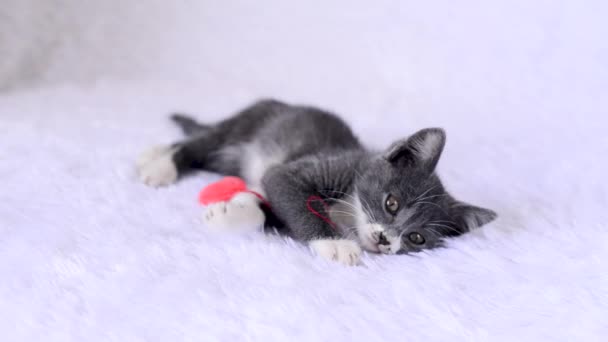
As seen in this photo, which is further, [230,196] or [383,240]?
[230,196]

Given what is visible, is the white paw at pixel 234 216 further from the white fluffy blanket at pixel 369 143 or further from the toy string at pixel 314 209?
the toy string at pixel 314 209

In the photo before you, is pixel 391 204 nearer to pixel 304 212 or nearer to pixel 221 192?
pixel 304 212

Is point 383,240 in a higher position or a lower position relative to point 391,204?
lower

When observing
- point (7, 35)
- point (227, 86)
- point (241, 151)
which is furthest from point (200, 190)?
point (7, 35)

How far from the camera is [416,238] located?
6.70 ft

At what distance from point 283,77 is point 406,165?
7.96 ft

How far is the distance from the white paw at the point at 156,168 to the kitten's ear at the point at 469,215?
128 centimetres

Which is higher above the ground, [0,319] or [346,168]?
[346,168]

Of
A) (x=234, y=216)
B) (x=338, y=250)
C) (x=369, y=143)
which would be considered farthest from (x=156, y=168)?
(x=369, y=143)

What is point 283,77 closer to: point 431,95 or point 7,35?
point 431,95

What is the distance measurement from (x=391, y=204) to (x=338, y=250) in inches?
12.0

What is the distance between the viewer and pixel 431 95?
392 cm

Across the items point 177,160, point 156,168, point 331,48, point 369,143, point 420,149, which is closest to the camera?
point 420,149

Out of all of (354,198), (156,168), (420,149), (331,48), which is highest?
(331,48)
